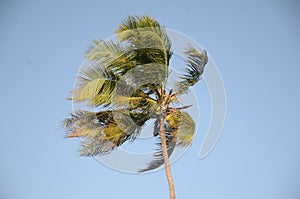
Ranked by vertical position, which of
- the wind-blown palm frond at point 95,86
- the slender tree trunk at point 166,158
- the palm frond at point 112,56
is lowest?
the slender tree trunk at point 166,158

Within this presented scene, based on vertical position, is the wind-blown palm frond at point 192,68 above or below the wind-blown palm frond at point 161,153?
above

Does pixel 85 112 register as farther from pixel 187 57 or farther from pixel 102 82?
pixel 187 57

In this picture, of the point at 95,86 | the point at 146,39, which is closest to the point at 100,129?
the point at 95,86

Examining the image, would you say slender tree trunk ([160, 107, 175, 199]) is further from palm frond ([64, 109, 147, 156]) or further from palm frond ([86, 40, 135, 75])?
palm frond ([86, 40, 135, 75])

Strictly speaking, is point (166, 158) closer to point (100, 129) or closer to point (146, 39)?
point (100, 129)

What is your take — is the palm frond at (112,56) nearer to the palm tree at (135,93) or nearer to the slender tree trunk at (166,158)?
the palm tree at (135,93)

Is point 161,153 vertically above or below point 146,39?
below

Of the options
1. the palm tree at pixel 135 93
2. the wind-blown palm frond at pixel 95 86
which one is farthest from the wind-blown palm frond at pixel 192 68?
the wind-blown palm frond at pixel 95 86

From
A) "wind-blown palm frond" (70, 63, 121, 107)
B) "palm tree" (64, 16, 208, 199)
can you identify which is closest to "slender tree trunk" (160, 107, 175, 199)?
"palm tree" (64, 16, 208, 199)
